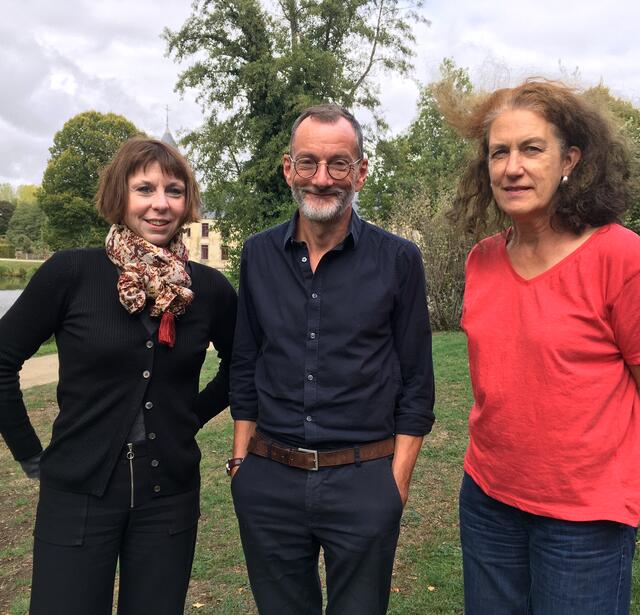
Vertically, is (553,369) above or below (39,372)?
above

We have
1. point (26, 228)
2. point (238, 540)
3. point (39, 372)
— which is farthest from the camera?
point (26, 228)

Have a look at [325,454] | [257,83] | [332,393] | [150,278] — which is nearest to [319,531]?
[325,454]

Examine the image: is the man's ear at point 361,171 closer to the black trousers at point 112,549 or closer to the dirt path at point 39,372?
the black trousers at point 112,549

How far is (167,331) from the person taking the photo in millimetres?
2311

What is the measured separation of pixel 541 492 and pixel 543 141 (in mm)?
1160

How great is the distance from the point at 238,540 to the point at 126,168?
307 centimetres

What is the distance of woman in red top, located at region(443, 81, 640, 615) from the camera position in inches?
74.5

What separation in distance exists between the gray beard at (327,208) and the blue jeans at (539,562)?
115cm

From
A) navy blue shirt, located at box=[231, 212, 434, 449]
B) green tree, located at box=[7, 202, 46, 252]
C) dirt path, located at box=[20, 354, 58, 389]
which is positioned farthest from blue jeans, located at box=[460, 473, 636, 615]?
green tree, located at box=[7, 202, 46, 252]

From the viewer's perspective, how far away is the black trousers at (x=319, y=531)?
2.27 m

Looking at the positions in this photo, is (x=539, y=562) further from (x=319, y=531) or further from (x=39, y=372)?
(x=39, y=372)

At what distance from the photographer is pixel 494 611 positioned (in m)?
2.23

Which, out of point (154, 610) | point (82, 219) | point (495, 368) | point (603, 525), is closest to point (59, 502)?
point (154, 610)

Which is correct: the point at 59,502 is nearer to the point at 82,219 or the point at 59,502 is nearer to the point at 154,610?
the point at 154,610
